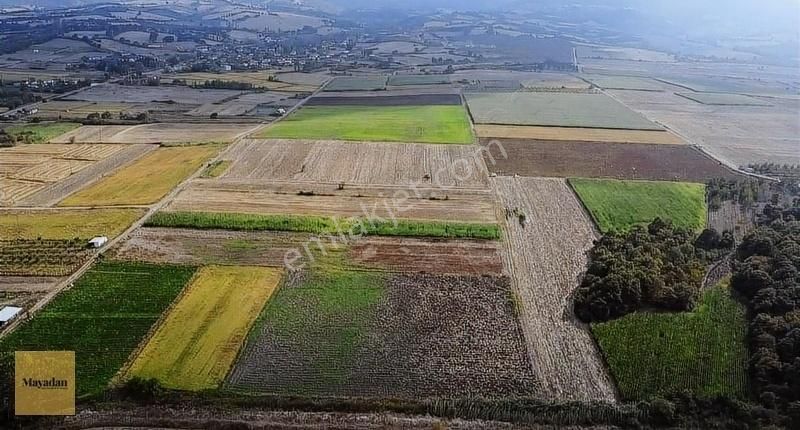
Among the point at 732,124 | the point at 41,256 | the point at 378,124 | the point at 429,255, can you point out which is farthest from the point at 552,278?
the point at 732,124

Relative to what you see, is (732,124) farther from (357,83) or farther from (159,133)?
(159,133)

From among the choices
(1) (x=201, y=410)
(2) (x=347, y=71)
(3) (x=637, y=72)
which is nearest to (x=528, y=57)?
(3) (x=637, y=72)

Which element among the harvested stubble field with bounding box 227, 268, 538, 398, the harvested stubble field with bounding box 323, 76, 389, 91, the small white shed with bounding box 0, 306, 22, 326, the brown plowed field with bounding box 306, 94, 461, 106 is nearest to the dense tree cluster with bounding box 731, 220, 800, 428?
the harvested stubble field with bounding box 227, 268, 538, 398

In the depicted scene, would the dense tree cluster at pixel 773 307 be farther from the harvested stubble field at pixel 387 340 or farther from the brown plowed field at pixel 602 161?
the brown plowed field at pixel 602 161

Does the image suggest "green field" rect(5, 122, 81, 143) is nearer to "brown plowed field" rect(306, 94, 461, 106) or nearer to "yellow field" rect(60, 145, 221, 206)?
"yellow field" rect(60, 145, 221, 206)

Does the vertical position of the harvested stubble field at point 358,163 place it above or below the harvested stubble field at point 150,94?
above

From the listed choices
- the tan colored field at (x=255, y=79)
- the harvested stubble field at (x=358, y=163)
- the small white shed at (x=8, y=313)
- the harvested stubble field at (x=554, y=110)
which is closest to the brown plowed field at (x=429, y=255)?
the harvested stubble field at (x=358, y=163)
